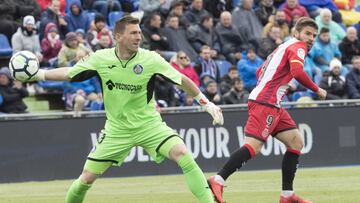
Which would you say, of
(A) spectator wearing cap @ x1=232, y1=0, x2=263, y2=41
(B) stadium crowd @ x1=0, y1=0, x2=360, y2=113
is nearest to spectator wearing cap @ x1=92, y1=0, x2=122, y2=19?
(B) stadium crowd @ x1=0, y1=0, x2=360, y2=113

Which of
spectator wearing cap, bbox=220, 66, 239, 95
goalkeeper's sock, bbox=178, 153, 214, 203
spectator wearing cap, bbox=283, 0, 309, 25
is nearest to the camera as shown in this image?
goalkeeper's sock, bbox=178, 153, 214, 203

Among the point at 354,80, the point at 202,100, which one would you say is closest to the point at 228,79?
the point at 354,80

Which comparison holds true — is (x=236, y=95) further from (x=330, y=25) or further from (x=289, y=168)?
(x=289, y=168)

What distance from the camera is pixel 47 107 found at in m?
21.2

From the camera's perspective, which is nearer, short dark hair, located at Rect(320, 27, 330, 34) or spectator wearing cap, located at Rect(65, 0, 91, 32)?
spectator wearing cap, located at Rect(65, 0, 91, 32)

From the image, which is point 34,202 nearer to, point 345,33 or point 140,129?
point 140,129

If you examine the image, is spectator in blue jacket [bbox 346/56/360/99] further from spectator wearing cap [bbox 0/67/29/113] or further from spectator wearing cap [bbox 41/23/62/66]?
spectator wearing cap [bbox 0/67/29/113]

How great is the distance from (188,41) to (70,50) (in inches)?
138

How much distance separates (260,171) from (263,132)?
729cm

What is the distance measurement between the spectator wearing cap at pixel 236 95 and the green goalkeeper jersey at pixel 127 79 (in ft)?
33.5

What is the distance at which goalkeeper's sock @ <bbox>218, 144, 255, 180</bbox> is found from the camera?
12188mm

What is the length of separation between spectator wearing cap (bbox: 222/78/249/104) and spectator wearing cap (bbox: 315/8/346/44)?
14.4ft

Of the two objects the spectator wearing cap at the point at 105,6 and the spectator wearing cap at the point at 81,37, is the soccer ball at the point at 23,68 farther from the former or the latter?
the spectator wearing cap at the point at 105,6

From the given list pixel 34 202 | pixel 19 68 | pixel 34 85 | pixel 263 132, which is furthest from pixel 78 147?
pixel 19 68
